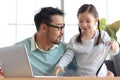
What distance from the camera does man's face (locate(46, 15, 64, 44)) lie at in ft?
7.45

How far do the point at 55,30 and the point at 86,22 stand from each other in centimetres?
25

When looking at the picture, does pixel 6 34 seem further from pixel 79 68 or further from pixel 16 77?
pixel 16 77

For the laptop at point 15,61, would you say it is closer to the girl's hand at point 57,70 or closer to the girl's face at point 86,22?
the girl's hand at point 57,70

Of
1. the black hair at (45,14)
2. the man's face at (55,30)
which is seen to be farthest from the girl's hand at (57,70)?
the black hair at (45,14)

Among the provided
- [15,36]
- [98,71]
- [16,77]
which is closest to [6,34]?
[15,36]

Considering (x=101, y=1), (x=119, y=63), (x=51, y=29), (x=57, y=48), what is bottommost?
(x=119, y=63)

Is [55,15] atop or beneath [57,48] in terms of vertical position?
atop

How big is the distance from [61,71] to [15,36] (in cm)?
280

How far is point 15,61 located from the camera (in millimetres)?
1518

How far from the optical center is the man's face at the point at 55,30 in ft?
7.45

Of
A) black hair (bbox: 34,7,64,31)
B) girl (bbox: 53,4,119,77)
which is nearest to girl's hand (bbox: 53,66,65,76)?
girl (bbox: 53,4,119,77)

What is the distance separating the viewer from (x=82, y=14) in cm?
222

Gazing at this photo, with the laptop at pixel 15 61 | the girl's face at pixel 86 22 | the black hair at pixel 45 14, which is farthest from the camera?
the black hair at pixel 45 14

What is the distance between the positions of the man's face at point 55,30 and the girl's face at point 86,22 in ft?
0.54
